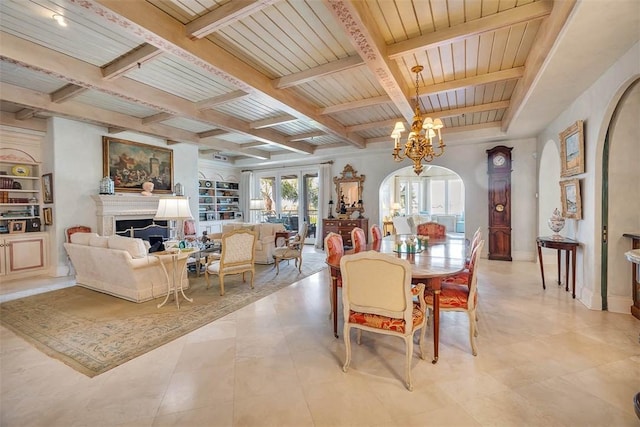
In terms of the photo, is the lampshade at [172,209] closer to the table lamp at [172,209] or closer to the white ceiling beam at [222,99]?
the table lamp at [172,209]

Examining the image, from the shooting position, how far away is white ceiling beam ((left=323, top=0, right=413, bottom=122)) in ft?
6.89

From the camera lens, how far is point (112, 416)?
174 centimetres

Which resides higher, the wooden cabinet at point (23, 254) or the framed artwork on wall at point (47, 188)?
the framed artwork on wall at point (47, 188)

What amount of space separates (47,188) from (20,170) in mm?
558

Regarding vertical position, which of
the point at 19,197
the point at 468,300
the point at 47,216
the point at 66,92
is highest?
the point at 66,92

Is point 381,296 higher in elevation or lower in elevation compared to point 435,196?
lower

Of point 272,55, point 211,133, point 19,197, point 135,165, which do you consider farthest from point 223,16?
point 19,197

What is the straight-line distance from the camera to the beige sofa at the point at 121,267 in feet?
12.1

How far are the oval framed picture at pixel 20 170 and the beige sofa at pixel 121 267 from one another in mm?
2146

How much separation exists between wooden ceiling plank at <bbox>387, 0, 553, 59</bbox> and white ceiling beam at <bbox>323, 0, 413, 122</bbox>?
17cm

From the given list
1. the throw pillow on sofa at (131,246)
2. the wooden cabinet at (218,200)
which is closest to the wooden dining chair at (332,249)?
the throw pillow on sofa at (131,246)

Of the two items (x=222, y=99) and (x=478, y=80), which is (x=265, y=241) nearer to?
(x=222, y=99)

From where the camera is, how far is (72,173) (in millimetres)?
5293

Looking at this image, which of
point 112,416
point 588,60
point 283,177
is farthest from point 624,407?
point 283,177
